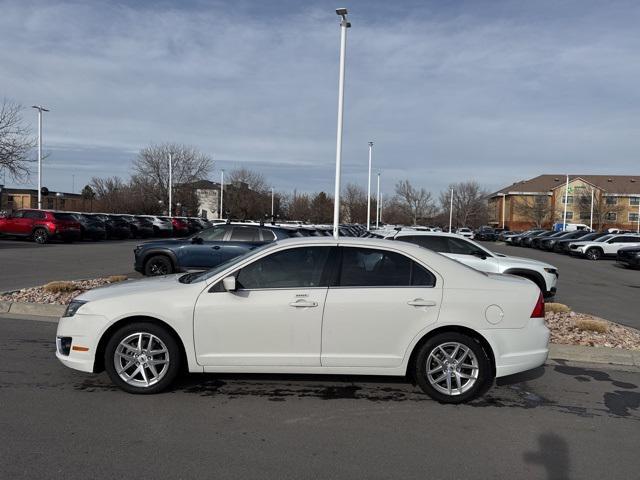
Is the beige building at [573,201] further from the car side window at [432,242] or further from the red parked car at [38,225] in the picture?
the car side window at [432,242]

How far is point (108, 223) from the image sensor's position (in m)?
34.9

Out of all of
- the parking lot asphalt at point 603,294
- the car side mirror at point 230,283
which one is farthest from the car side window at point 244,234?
the car side mirror at point 230,283

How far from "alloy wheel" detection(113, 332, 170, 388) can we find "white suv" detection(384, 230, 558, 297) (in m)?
7.62

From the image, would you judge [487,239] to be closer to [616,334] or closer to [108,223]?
[108,223]

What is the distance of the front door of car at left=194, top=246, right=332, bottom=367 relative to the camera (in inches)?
194

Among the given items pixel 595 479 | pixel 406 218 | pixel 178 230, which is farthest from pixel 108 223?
pixel 406 218

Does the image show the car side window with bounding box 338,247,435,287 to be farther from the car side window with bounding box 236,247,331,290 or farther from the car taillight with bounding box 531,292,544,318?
the car taillight with bounding box 531,292,544,318

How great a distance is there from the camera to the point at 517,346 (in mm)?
5059

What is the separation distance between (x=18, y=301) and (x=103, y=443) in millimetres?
6257

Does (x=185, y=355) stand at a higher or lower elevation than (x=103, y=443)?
higher

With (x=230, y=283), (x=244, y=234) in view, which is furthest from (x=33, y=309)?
(x=230, y=283)

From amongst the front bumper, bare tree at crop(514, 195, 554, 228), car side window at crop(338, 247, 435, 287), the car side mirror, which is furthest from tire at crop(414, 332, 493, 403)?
bare tree at crop(514, 195, 554, 228)

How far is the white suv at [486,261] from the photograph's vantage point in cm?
1114

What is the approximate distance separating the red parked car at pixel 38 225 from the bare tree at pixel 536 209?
69242mm
